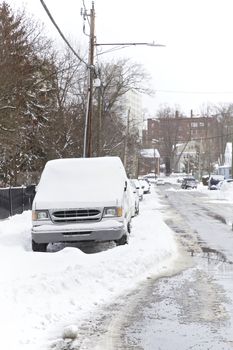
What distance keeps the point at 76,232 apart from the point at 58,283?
3.76 metres

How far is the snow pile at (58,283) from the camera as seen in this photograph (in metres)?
6.07

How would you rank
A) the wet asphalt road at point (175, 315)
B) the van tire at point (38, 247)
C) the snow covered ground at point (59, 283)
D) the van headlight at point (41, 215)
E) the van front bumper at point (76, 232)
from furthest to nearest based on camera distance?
the van tire at point (38, 247), the van headlight at point (41, 215), the van front bumper at point (76, 232), the snow covered ground at point (59, 283), the wet asphalt road at point (175, 315)

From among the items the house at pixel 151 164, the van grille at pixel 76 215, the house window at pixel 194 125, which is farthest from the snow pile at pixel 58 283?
the house window at pixel 194 125

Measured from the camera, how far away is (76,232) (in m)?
11.5

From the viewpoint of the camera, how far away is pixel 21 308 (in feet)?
21.7

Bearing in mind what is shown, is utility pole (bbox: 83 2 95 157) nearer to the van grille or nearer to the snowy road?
the van grille

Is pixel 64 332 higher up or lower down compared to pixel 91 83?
lower down

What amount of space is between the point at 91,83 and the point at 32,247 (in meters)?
15.7

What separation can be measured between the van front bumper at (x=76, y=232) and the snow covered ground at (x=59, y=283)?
0.44 m

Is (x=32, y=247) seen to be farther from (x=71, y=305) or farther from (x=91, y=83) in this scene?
(x=91, y=83)

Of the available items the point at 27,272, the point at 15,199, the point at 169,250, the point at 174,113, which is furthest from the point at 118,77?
the point at 174,113

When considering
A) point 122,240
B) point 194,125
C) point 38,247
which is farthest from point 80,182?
point 194,125

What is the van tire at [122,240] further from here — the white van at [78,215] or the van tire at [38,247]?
the van tire at [38,247]

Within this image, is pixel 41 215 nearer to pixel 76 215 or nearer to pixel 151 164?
pixel 76 215
